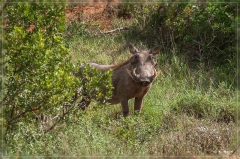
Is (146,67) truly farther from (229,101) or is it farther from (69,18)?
(69,18)

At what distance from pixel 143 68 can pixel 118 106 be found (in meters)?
1.28

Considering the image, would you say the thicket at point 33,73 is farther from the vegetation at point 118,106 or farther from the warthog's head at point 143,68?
the warthog's head at point 143,68

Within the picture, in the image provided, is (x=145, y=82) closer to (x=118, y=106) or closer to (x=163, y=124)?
(x=163, y=124)

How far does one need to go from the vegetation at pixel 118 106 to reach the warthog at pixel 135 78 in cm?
33

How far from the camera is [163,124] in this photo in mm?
8516

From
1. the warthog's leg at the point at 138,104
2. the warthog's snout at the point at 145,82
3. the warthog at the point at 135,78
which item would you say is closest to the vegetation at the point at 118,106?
the warthog's leg at the point at 138,104

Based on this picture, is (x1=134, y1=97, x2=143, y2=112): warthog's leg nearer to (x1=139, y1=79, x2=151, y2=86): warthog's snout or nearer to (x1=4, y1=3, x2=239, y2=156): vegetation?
(x1=4, y1=3, x2=239, y2=156): vegetation

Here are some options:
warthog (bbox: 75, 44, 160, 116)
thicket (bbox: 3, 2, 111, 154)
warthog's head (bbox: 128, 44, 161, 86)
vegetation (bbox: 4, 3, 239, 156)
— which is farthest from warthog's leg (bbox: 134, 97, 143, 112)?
thicket (bbox: 3, 2, 111, 154)

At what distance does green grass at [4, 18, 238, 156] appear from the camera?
263 inches

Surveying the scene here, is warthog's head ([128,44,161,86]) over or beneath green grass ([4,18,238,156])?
over

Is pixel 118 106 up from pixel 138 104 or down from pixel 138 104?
down

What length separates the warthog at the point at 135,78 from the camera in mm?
8695

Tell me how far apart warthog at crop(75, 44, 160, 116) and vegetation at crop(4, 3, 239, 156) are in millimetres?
331

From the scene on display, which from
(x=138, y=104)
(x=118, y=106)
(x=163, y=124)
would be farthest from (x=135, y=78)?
(x=118, y=106)
